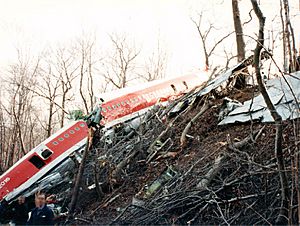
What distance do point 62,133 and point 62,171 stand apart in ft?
4.63

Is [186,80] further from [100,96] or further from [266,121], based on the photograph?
[266,121]

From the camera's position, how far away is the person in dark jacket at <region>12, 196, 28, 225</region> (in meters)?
8.82

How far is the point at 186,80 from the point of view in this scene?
15.5 m

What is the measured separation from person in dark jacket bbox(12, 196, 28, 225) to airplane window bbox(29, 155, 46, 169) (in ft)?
5.05

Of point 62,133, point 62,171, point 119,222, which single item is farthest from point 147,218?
point 62,133

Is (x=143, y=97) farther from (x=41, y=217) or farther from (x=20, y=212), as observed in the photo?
(x=41, y=217)

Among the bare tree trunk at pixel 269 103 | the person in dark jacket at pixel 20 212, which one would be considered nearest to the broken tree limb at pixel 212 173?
the bare tree trunk at pixel 269 103

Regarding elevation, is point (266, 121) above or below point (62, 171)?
above

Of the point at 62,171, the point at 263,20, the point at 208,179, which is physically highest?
the point at 263,20

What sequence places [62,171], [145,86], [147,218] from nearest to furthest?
[147,218], [62,171], [145,86]

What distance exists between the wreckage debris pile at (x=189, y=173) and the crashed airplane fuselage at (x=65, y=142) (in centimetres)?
125

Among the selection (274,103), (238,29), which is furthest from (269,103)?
(238,29)

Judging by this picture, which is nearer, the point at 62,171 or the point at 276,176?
the point at 276,176

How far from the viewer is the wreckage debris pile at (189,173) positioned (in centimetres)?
564
